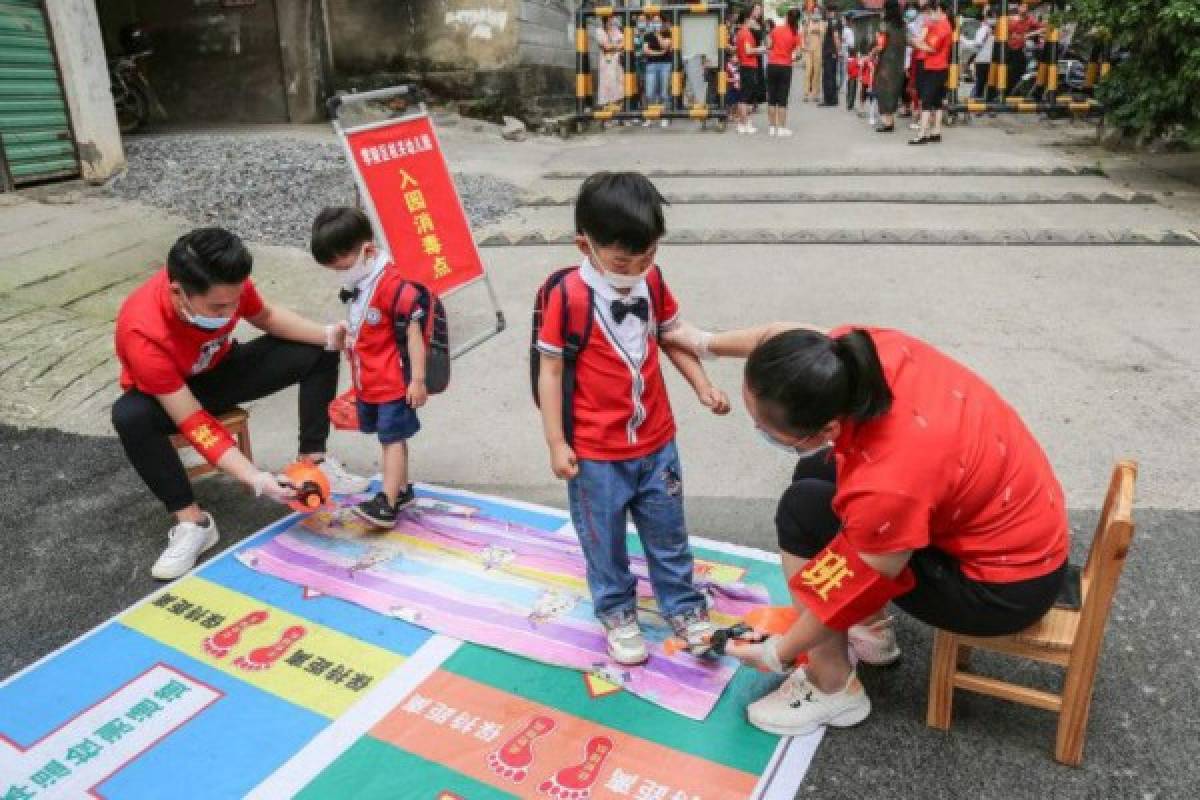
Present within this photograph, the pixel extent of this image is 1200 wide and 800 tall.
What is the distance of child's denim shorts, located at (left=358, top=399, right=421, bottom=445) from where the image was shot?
3.08m

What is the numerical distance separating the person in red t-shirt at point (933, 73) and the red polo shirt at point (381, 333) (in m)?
8.31

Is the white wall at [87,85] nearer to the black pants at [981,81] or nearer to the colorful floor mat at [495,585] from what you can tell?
the colorful floor mat at [495,585]

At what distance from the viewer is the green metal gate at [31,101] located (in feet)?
21.3

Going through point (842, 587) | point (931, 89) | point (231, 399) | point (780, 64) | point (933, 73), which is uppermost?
point (780, 64)

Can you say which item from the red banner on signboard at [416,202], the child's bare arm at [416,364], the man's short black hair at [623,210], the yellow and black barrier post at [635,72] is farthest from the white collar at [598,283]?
the yellow and black barrier post at [635,72]

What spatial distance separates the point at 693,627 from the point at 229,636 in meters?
1.26

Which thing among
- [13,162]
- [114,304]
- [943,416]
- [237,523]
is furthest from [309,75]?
[943,416]

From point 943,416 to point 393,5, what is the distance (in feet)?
32.7

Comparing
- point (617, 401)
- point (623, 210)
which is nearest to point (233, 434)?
point (617, 401)

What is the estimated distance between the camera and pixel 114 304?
5164 millimetres

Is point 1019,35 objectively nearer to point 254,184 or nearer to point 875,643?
point 254,184

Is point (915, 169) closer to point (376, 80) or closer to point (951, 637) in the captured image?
point (376, 80)

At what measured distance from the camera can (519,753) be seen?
2141 millimetres

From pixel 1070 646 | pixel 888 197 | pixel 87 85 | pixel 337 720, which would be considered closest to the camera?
pixel 1070 646
